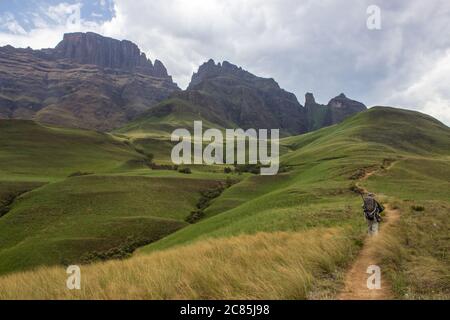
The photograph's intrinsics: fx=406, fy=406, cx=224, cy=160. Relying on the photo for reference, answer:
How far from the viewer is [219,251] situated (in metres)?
16.3

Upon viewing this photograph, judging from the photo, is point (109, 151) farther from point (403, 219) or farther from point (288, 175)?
point (403, 219)

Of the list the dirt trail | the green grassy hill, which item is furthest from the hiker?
the green grassy hill

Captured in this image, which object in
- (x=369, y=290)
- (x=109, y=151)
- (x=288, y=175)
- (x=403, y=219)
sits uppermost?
(x=109, y=151)

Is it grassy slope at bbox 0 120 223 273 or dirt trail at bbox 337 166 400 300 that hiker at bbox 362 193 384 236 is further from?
grassy slope at bbox 0 120 223 273

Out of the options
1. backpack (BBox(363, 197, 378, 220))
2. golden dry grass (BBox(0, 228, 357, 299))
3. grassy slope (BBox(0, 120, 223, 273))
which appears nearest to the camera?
golden dry grass (BBox(0, 228, 357, 299))

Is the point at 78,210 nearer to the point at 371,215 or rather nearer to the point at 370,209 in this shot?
the point at 370,209

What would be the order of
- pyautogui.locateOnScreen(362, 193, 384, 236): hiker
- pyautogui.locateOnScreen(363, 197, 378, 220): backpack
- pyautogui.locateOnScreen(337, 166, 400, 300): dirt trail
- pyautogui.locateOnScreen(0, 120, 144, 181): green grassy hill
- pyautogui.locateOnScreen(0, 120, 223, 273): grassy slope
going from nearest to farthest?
pyautogui.locateOnScreen(337, 166, 400, 300): dirt trail → pyautogui.locateOnScreen(362, 193, 384, 236): hiker → pyautogui.locateOnScreen(363, 197, 378, 220): backpack → pyautogui.locateOnScreen(0, 120, 223, 273): grassy slope → pyautogui.locateOnScreen(0, 120, 144, 181): green grassy hill

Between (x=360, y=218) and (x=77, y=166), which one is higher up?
(x=77, y=166)

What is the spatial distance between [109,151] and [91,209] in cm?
9616

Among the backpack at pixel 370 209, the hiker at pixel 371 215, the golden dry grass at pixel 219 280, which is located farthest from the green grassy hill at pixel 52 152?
the golden dry grass at pixel 219 280

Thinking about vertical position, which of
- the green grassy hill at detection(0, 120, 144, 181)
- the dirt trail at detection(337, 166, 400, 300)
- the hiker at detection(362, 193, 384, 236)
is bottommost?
the dirt trail at detection(337, 166, 400, 300)

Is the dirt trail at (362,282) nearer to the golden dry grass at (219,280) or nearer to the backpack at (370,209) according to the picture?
the golden dry grass at (219,280)

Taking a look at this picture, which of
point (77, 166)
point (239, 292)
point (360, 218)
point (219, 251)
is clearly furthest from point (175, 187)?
point (239, 292)

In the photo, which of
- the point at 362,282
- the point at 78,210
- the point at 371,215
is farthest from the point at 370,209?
the point at 78,210
